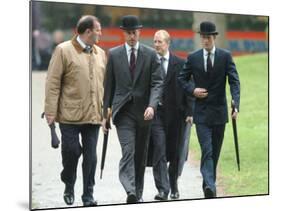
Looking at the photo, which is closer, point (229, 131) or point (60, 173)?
point (60, 173)

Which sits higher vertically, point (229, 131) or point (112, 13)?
point (112, 13)

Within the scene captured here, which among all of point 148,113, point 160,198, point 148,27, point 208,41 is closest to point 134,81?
point 148,113

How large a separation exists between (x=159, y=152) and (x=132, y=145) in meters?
0.34

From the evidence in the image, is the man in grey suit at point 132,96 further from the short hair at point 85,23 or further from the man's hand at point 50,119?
the man's hand at point 50,119

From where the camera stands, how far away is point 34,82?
7.16 m

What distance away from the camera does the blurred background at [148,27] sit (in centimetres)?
725

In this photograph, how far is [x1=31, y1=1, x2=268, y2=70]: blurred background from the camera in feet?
23.8

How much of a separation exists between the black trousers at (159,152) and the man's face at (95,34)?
0.96 meters

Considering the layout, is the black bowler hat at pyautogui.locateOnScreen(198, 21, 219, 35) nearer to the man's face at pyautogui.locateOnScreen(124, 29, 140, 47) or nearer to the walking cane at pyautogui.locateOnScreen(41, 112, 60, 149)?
the man's face at pyautogui.locateOnScreen(124, 29, 140, 47)

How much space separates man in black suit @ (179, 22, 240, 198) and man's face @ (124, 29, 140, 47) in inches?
24.3

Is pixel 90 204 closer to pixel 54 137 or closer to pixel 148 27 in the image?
pixel 54 137

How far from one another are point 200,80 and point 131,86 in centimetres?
83
